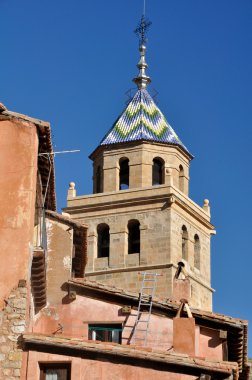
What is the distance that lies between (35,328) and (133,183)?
1028 inches

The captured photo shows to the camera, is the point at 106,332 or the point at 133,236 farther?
the point at 133,236

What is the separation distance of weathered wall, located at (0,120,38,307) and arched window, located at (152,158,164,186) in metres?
29.9

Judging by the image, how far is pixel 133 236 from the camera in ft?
181

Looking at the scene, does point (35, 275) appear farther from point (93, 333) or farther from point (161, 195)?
point (161, 195)

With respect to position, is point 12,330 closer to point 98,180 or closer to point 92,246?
point 92,246

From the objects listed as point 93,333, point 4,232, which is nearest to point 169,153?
point 93,333

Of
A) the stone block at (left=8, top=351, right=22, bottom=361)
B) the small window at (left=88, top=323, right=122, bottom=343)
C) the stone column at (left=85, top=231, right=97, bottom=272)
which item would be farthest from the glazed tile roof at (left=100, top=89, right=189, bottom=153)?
the stone block at (left=8, top=351, right=22, bottom=361)

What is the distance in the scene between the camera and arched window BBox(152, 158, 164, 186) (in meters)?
55.7

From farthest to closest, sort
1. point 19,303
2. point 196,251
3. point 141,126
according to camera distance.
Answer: point 196,251 → point 141,126 → point 19,303

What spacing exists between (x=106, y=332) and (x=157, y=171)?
25.8 metres

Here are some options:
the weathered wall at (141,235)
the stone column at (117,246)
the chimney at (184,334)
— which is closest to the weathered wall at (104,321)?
the chimney at (184,334)

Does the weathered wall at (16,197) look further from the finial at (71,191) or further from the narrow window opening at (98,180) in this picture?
the narrow window opening at (98,180)

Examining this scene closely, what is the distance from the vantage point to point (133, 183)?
54.9 metres

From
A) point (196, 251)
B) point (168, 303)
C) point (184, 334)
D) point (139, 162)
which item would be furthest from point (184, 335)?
point (196, 251)
